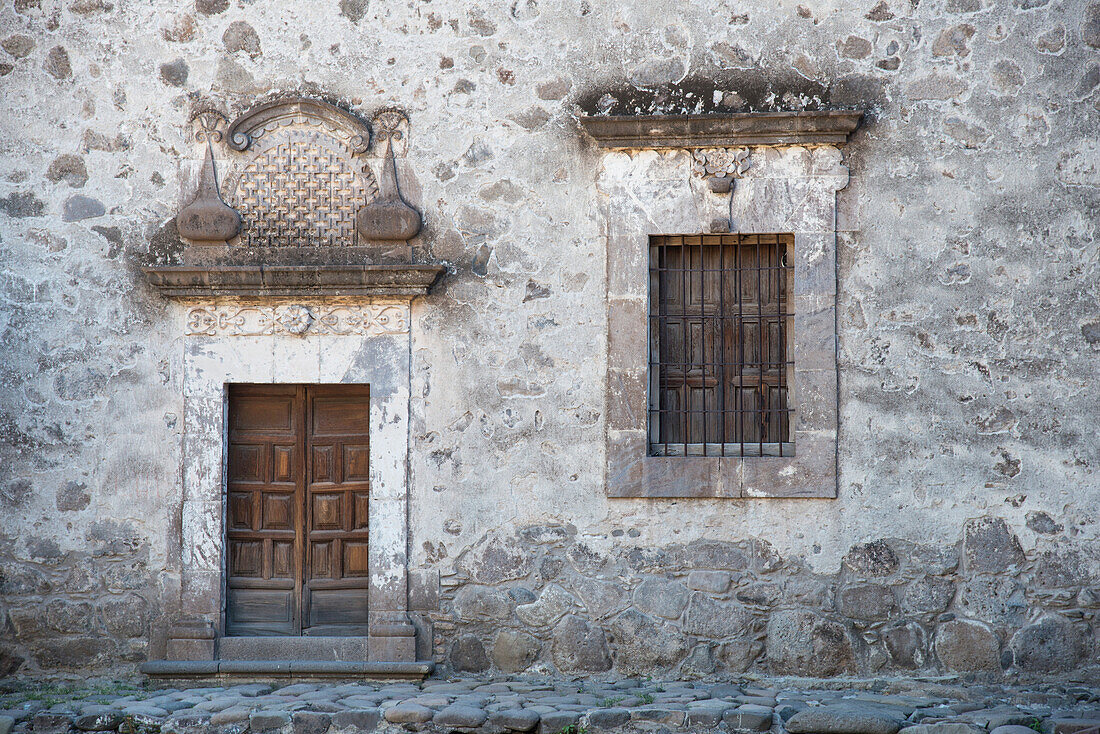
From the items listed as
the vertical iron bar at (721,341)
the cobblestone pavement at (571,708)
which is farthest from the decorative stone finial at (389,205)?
the cobblestone pavement at (571,708)

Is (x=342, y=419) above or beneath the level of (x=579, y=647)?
above

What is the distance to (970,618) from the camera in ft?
16.4

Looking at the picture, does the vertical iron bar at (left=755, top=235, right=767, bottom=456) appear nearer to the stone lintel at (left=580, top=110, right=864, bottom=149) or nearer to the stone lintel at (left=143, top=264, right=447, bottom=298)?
the stone lintel at (left=580, top=110, right=864, bottom=149)

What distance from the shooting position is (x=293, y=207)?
5.44 metres

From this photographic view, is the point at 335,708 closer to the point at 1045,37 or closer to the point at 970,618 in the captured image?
the point at 970,618

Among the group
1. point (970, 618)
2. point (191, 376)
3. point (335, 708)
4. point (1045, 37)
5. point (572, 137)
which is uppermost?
point (1045, 37)

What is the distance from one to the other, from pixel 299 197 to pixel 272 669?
2.55 m

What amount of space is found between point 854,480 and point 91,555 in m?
4.10

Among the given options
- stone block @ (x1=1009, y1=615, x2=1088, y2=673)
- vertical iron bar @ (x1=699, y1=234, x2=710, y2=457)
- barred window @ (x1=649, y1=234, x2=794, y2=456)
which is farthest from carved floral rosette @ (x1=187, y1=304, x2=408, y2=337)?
stone block @ (x1=1009, y1=615, x2=1088, y2=673)

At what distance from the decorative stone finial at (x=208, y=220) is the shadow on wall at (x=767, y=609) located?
2184 mm

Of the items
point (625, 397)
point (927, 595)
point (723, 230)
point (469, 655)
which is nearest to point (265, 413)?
point (469, 655)

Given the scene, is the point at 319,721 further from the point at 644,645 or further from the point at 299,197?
the point at 299,197

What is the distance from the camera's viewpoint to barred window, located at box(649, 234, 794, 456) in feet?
17.4

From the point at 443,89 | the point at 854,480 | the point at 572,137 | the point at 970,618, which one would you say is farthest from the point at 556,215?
the point at 970,618
